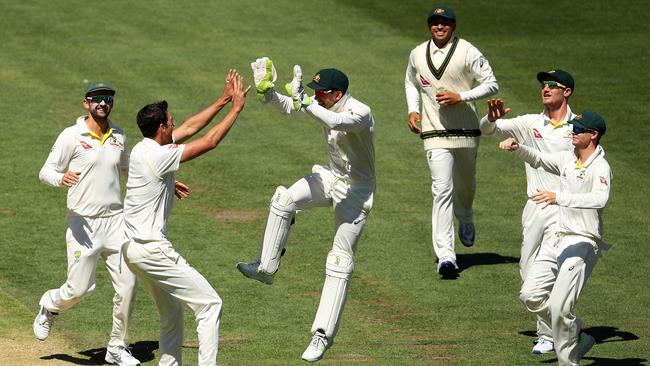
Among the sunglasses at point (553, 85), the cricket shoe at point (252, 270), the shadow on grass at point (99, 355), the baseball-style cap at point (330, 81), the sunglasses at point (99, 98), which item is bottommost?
the shadow on grass at point (99, 355)

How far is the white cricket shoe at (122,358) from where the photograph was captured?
41.2 feet

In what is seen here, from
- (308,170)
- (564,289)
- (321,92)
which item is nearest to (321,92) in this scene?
(321,92)

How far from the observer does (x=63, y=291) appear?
12.9 meters

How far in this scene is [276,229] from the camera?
12.8m

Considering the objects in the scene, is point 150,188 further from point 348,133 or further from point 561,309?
point 561,309

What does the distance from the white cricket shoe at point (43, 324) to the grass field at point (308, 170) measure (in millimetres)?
238

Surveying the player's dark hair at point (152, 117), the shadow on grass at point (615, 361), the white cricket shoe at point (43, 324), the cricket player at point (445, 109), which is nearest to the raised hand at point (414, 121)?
the cricket player at point (445, 109)

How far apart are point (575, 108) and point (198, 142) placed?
38.4 ft

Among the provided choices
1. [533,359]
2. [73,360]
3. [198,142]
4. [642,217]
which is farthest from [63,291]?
[642,217]

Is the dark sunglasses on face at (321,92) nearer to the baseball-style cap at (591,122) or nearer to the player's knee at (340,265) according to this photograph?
the player's knee at (340,265)

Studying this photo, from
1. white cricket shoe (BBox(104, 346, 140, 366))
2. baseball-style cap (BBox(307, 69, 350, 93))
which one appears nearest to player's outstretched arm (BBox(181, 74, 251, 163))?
baseball-style cap (BBox(307, 69, 350, 93))

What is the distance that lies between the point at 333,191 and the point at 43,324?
315cm

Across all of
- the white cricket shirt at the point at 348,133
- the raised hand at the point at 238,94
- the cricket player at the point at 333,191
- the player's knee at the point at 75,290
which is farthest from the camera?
the player's knee at the point at 75,290

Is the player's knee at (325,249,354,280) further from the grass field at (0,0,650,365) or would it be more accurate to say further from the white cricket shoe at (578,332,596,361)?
the white cricket shoe at (578,332,596,361)
